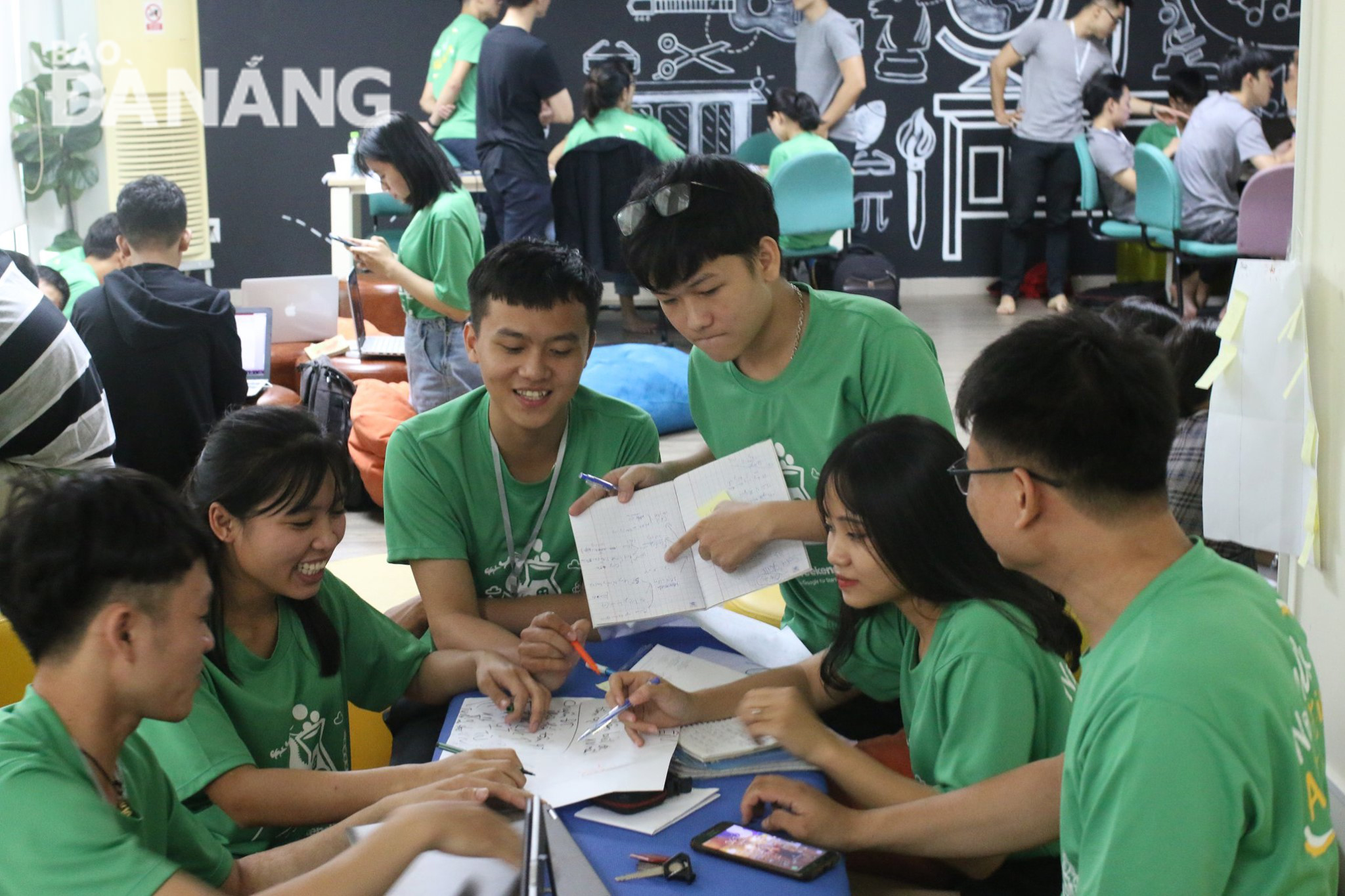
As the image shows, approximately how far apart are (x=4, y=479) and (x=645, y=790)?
1.71 meters

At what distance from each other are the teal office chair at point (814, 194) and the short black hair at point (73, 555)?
5.53 meters

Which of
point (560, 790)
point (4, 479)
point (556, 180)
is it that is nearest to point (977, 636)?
point (560, 790)

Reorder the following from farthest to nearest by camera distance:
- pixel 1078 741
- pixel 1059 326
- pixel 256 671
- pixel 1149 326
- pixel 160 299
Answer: pixel 160 299 → pixel 1149 326 → pixel 256 671 → pixel 1059 326 → pixel 1078 741

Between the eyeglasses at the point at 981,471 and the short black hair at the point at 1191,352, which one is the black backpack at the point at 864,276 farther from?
the eyeglasses at the point at 981,471

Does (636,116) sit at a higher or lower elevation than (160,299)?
higher

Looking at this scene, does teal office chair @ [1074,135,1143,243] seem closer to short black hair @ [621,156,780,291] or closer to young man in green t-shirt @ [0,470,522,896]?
short black hair @ [621,156,780,291]

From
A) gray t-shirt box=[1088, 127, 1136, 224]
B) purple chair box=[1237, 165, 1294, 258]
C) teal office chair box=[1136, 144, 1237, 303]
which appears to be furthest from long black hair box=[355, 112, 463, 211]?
gray t-shirt box=[1088, 127, 1136, 224]

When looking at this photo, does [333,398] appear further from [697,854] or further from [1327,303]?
[697,854]

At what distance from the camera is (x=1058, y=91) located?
7.99 m

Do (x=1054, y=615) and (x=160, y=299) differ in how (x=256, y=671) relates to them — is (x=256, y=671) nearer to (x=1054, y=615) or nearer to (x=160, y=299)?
(x=1054, y=615)

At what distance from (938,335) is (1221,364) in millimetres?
4899

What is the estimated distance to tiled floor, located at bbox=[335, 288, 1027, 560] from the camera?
4465 millimetres

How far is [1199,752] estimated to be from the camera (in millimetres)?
1040

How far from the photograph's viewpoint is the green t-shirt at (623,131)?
6945 mm
